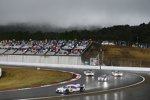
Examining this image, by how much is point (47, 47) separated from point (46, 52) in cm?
609

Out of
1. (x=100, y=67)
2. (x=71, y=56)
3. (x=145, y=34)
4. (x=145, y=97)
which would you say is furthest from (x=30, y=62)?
(x=145, y=34)

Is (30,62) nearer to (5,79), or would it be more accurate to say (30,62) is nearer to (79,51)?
(79,51)

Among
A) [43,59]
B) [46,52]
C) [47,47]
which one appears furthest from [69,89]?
[47,47]

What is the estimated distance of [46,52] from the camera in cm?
11719

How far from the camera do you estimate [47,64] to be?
11112cm

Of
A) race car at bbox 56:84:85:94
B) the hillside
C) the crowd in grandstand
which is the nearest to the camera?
race car at bbox 56:84:85:94

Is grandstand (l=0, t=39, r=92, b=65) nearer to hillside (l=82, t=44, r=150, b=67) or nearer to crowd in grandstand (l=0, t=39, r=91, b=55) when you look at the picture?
crowd in grandstand (l=0, t=39, r=91, b=55)

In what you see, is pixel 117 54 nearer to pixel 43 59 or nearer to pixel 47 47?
pixel 47 47

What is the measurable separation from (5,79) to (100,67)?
37.2 metres

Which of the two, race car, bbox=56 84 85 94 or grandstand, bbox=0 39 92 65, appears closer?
race car, bbox=56 84 85 94

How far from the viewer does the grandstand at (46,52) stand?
109250mm

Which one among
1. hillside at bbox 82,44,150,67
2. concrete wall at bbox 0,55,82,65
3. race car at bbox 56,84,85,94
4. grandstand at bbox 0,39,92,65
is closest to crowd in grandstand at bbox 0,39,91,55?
grandstand at bbox 0,39,92,65

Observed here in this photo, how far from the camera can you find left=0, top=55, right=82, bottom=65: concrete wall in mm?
106875

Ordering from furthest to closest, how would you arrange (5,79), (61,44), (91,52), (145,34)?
(145,34), (61,44), (91,52), (5,79)
